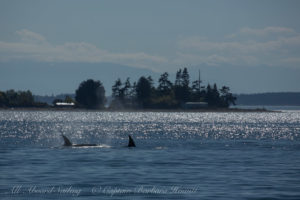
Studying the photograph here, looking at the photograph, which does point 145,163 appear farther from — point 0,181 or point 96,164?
point 0,181

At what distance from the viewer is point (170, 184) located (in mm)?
40188

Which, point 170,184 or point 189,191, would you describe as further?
point 170,184

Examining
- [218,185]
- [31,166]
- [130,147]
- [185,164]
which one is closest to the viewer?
[218,185]

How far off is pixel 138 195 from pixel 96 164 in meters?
15.3

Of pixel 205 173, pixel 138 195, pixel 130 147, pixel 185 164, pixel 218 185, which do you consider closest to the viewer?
pixel 138 195

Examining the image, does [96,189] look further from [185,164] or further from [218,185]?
[185,164]

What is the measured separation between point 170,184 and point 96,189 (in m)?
4.98

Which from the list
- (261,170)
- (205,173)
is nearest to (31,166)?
(205,173)

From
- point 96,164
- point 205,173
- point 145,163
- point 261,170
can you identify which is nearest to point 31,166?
point 96,164

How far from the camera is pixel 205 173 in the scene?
4538cm

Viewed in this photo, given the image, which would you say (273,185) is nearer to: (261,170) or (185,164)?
(261,170)

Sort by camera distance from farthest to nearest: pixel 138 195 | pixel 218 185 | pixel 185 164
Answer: pixel 185 164 → pixel 218 185 → pixel 138 195

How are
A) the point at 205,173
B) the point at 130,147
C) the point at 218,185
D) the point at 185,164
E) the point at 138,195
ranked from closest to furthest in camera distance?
the point at 138,195, the point at 218,185, the point at 205,173, the point at 185,164, the point at 130,147

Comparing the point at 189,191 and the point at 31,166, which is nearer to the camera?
the point at 189,191
